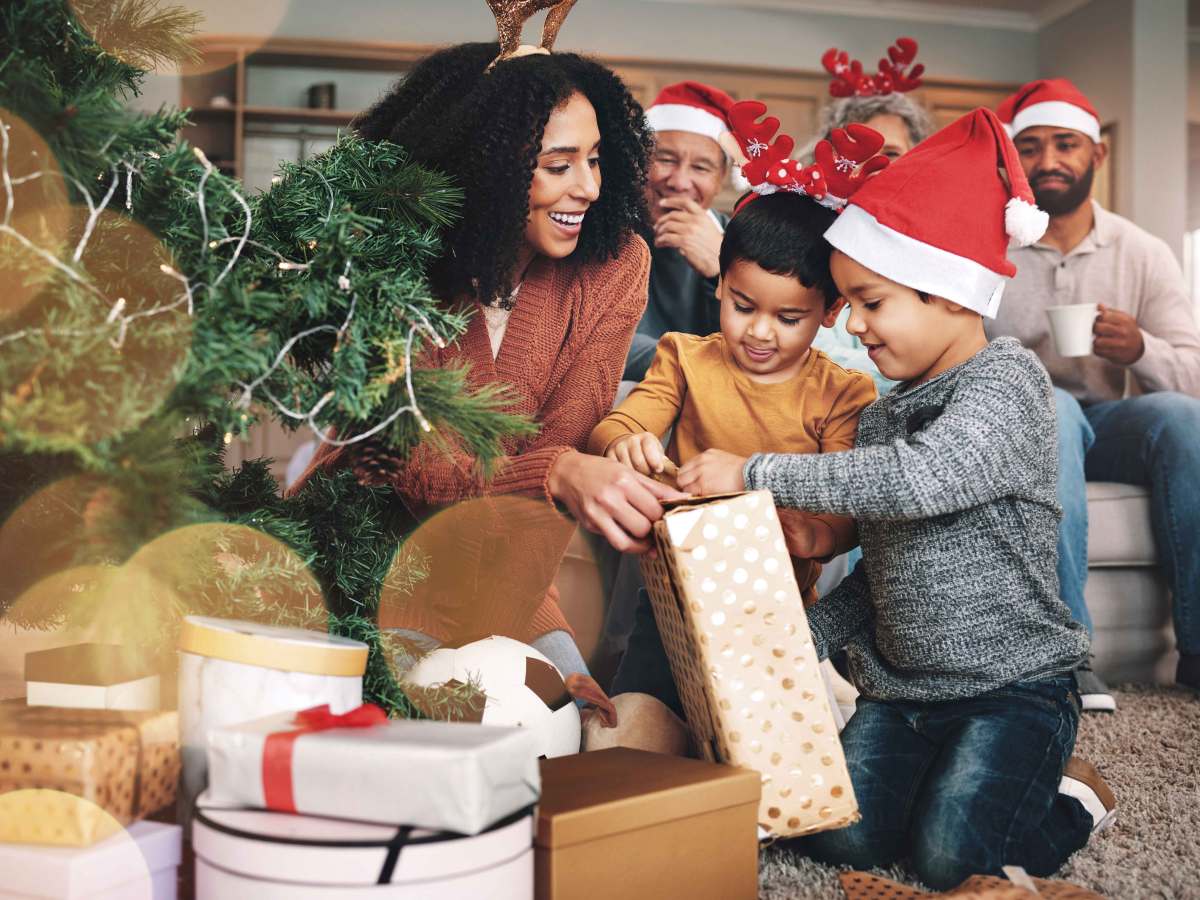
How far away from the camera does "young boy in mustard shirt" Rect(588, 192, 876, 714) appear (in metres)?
1.18

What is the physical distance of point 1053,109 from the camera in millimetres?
2436

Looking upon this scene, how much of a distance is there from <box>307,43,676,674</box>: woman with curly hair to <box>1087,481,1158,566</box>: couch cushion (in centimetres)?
113

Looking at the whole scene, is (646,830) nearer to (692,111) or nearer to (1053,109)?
(692,111)

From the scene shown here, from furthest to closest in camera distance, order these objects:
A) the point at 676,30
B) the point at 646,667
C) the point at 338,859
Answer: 1. the point at 676,30
2. the point at 646,667
3. the point at 338,859

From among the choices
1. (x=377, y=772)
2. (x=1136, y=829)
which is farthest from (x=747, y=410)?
(x=377, y=772)

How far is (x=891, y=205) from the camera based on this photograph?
43.8 inches

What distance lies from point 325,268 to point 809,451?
0.63 m

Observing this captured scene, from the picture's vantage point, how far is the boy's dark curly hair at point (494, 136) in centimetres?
118

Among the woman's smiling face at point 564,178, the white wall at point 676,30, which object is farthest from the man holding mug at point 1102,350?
the white wall at point 676,30

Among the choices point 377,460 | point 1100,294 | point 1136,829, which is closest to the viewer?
point 377,460

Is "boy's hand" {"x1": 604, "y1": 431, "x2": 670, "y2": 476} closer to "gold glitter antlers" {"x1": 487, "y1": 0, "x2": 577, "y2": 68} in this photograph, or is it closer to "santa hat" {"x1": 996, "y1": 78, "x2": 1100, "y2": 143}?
"gold glitter antlers" {"x1": 487, "y1": 0, "x2": 577, "y2": 68}

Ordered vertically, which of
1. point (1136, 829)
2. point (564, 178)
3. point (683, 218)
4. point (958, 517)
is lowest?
point (1136, 829)

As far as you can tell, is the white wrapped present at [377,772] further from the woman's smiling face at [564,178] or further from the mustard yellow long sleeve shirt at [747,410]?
the woman's smiling face at [564,178]

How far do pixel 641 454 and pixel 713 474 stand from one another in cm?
10
